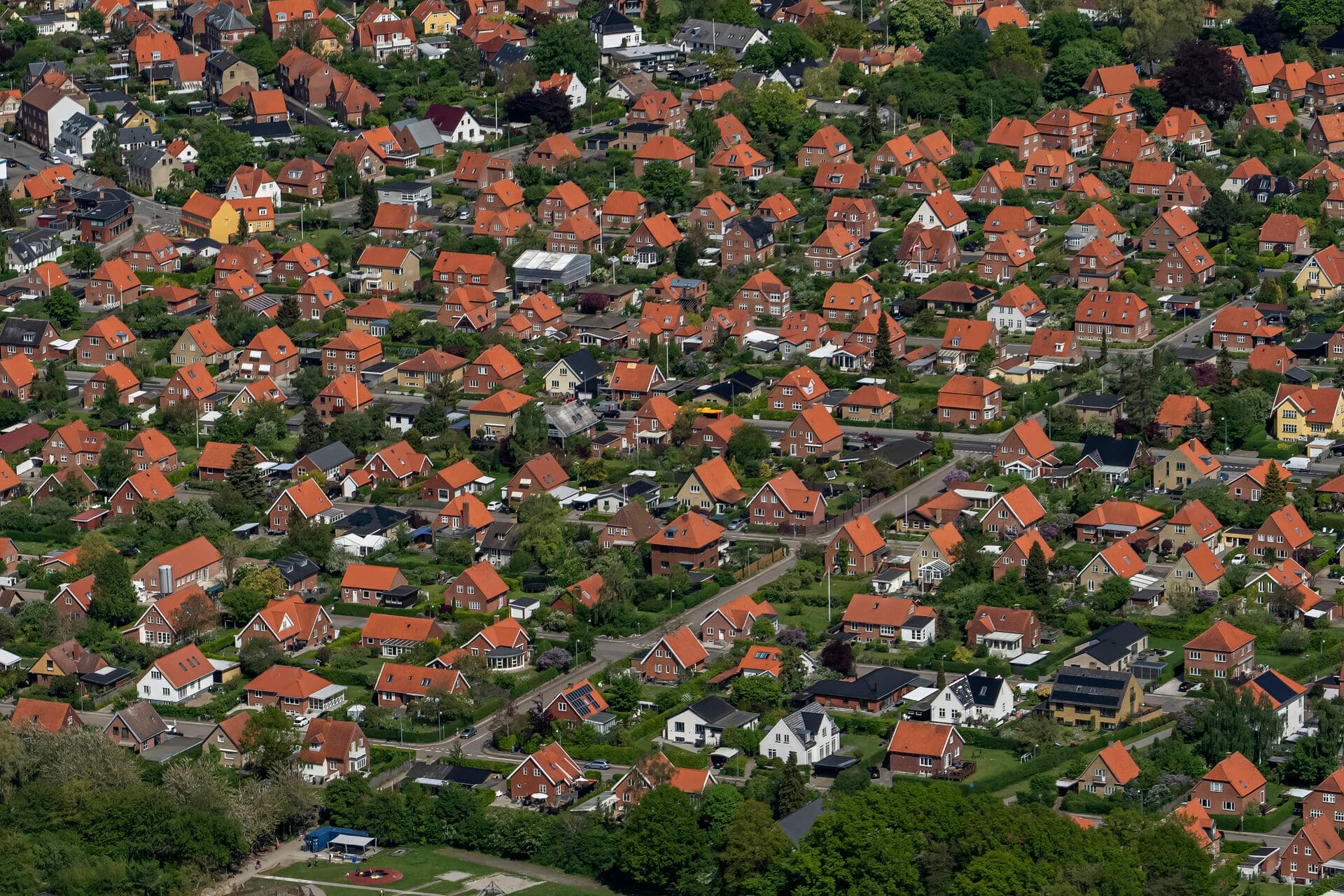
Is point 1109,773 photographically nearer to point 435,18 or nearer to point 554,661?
point 554,661

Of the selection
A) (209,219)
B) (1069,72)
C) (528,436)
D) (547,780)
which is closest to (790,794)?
(547,780)

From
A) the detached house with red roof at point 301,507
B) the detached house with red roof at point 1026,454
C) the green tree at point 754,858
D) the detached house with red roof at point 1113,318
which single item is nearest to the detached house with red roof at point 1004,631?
the detached house with red roof at point 1026,454

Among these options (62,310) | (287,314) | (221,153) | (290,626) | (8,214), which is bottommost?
(221,153)

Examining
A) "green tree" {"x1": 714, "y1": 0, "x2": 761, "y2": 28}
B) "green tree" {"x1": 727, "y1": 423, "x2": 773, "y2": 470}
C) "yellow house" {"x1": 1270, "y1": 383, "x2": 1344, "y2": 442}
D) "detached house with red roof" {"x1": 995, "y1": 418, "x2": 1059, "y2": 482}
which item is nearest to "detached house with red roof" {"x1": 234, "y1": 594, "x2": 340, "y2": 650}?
"green tree" {"x1": 727, "y1": 423, "x2": 773, "y2": 470}

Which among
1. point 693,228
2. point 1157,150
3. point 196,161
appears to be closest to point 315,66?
point 196,161

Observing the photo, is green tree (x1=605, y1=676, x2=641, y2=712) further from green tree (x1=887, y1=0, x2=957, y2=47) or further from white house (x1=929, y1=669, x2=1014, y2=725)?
green tree (x1=887, y1=0, x2=957, y2=47)

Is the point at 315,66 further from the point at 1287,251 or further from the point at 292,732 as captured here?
the point at 292,732
